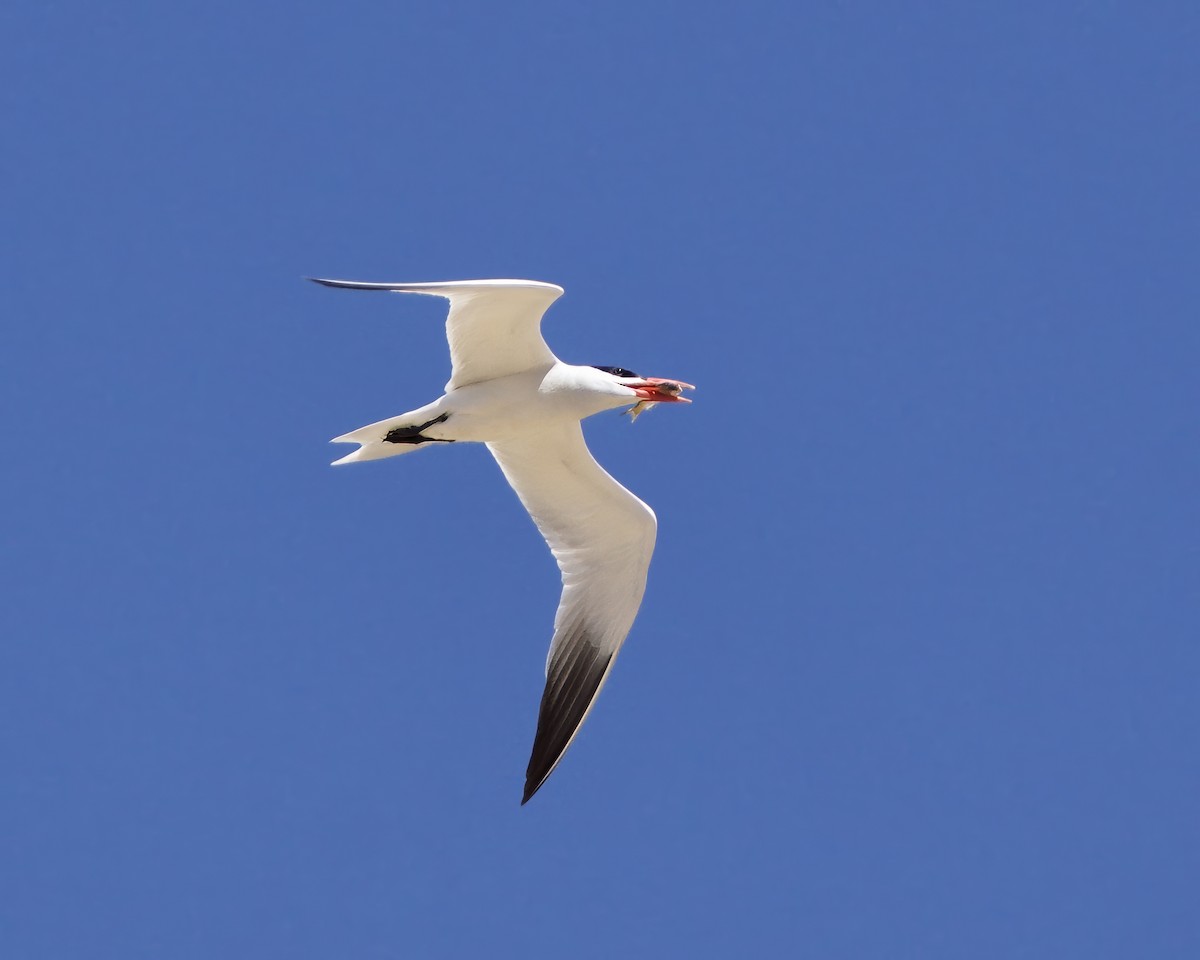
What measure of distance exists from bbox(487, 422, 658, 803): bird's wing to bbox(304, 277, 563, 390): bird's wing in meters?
0.83

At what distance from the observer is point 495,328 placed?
12.3 m

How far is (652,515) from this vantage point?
44.5 ft

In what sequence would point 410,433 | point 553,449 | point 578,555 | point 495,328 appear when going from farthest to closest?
point 578,555, point 553,449, point 410,433, point 495,328

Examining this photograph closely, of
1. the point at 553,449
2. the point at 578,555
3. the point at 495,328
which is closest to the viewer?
the point at 495,328

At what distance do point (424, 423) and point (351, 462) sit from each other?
2.15ft

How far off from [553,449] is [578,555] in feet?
3.29

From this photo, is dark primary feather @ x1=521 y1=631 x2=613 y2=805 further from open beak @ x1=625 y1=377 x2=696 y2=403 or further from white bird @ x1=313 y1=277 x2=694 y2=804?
open beak @ x1=625 y1=377 x2=696 y2=403

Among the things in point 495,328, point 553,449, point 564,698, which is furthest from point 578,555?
→ point 495,328

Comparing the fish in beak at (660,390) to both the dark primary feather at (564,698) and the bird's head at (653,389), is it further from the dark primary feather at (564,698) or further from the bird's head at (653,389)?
the dark primary feather at (564,698)

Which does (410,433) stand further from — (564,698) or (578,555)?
(564,698)

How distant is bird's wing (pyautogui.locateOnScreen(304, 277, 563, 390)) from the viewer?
11555 millimetres

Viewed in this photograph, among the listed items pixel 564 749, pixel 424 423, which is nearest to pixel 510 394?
pixel 424 423

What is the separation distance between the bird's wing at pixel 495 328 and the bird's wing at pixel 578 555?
32.6 inches

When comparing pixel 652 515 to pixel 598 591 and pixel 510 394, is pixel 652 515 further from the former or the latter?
pixel 510 394
